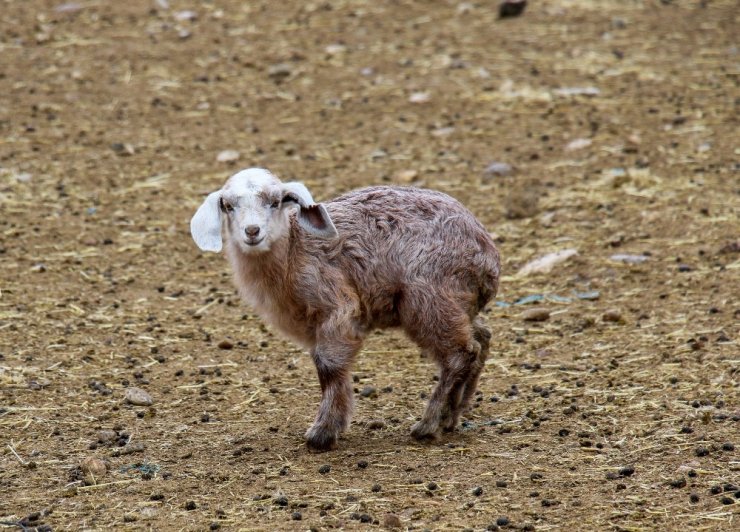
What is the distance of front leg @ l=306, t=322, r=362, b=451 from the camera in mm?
6152

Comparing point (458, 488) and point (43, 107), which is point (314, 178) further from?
point (458, 488)

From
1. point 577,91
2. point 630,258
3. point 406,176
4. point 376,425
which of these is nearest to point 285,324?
point 376,425

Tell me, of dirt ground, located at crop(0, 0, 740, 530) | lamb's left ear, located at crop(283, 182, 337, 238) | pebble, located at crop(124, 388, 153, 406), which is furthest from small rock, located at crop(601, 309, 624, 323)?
pebble, located at crop(124, 388, 153, 406)

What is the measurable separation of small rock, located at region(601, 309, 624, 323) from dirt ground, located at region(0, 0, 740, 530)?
0.02m

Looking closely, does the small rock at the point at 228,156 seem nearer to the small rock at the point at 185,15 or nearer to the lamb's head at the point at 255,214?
the small rock at the point at 185,15

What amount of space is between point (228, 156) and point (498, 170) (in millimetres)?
2649

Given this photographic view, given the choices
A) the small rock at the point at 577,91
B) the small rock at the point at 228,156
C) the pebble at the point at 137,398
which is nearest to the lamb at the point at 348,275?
the pebble at the point at 137,398

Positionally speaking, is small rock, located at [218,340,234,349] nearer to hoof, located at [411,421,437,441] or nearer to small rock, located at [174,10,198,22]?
hoof, located at [411,421,437,441]

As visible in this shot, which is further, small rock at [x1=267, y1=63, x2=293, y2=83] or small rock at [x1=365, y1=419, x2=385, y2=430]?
small rock at [x1=267, y1=63, x2=293, y2=83]

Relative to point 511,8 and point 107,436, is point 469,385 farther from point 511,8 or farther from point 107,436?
point 511,8

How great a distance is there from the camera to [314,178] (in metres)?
10.9

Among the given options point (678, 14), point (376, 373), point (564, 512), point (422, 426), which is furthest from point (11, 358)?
point (678, 14)

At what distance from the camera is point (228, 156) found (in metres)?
11.3

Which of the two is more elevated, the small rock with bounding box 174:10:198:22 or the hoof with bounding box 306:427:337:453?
the hoof with bounding box 306:427:337:453
